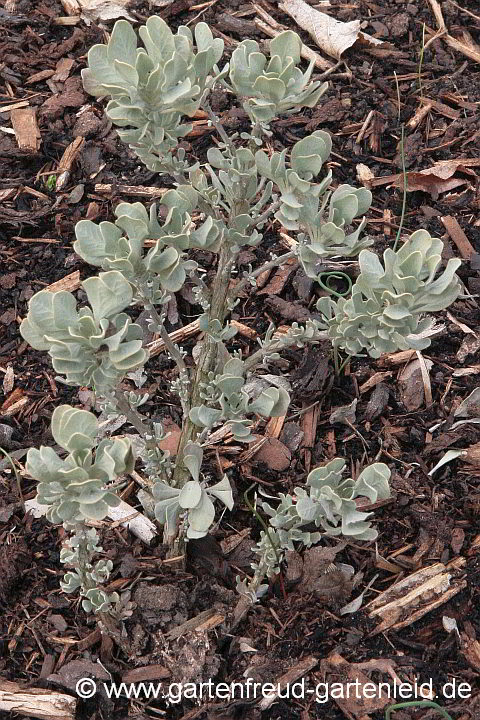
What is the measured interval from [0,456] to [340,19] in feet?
7.60

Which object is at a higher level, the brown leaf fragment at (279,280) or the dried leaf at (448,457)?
the brown leaf fragment at (279,280)

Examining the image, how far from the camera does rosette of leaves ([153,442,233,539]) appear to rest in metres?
1.67

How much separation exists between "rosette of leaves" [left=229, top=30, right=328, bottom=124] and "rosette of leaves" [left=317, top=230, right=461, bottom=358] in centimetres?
35

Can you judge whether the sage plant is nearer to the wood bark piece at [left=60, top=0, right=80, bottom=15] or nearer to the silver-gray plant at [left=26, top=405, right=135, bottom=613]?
the silver-gray plant at [left=26, top=405, right=135, bottom=613]

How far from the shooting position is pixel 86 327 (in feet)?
4.97

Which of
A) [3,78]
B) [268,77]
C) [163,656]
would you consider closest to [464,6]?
[3,78]

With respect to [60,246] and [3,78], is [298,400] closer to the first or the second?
[60,246]

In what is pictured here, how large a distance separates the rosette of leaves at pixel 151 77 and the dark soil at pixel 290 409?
1052 millimetres

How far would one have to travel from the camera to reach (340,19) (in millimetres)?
3562

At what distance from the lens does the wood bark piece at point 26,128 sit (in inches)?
123

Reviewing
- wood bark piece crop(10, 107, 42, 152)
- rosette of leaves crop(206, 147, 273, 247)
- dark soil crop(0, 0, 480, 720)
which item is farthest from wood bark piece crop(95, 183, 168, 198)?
rosette of leaves crop(206, 147, 273, 247)

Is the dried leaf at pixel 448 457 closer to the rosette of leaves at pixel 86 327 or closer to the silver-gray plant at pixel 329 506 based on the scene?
the silver-gray plant at pixel 329 506

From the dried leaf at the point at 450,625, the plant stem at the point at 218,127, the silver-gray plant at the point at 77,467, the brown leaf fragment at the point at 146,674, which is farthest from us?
the dried leaf at the point at 450,625

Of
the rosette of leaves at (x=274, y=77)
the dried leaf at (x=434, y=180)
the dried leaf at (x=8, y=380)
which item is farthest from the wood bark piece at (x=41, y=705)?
the dried leaf at (x=434, y=180)
